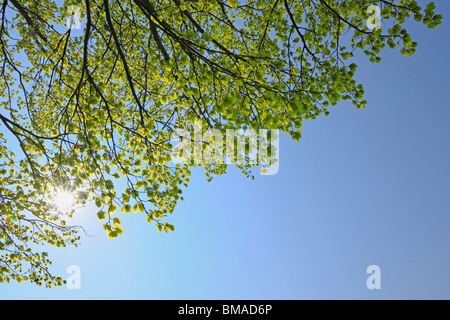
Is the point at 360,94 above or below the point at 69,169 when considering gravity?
above

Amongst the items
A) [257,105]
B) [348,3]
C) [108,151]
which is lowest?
[108,151]

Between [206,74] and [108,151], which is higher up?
[206,74]

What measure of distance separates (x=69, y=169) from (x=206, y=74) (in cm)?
321

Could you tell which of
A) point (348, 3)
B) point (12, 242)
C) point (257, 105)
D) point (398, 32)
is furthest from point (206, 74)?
point (12, 242)

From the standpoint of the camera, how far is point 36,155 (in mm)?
6465

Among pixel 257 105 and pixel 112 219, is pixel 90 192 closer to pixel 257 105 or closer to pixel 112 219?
pixel 112 219

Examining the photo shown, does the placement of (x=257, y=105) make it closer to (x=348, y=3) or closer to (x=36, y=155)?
(x=348, y=3)

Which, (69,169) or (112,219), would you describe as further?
(69,169)

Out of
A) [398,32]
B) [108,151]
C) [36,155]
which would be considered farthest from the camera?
[36,155]
